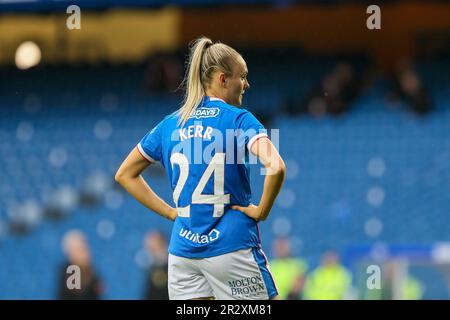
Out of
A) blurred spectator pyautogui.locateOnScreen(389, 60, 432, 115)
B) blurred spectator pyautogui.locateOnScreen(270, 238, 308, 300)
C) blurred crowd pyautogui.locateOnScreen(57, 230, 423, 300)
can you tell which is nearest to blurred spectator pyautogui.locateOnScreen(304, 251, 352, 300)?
blurred crowd pyautogui.locateOnScreen(57, 230, 423, 300)

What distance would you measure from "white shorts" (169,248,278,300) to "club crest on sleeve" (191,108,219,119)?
2.18 feet

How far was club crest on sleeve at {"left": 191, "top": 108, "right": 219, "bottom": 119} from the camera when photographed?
16.3 ft

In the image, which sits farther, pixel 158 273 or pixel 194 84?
pixel 158 273

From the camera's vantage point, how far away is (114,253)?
15133mm

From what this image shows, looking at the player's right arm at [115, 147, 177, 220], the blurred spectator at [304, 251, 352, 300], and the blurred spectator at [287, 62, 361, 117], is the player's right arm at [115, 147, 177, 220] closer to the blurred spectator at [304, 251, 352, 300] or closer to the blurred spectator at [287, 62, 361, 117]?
the blurred spectator at [304, 251, 352, 300]

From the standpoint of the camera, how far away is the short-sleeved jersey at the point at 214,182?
4906 millimetres

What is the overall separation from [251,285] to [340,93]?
464 inches

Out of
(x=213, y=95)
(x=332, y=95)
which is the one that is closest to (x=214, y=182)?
(x=213, y=95)

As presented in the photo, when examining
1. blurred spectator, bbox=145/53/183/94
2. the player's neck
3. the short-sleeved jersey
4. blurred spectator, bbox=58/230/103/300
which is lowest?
blurred spectator, bbox=58/230/103/300

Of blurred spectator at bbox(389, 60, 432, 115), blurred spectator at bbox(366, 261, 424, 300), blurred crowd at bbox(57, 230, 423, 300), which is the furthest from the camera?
blurred spectator at bbox(389, 60, 432, 115)

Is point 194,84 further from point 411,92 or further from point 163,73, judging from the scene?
point 163,73

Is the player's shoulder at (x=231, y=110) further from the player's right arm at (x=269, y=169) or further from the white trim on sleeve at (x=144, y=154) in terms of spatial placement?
the white trim on sleeve at (x=144, y=154)

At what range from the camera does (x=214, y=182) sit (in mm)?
4926

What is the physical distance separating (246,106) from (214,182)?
36.4 ft
